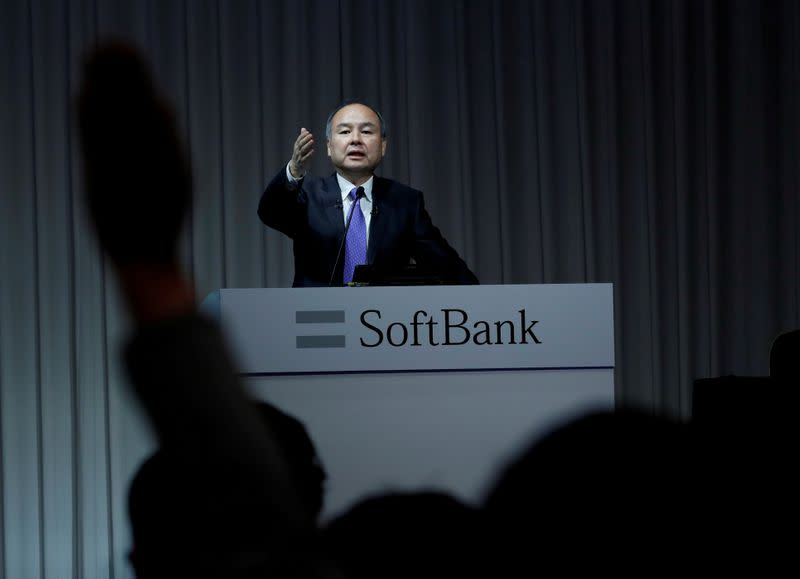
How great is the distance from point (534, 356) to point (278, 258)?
106 inches

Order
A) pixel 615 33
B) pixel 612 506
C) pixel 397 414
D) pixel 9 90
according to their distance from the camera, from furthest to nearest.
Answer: pixel 615 33, pixel 9 90, pixel 397 414, pixel 612 506

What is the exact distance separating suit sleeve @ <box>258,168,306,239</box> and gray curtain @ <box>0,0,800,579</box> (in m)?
1.73

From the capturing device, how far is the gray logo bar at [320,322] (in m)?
1.56

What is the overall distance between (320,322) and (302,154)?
67cm

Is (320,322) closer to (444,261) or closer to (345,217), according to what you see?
(444,261)

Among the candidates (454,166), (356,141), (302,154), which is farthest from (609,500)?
(454,166)

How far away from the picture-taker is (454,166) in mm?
4258

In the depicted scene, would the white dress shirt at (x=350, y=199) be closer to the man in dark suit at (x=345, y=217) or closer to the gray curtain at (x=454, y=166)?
the man in dark suit at (x=345, y=217)

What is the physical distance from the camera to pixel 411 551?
30cm

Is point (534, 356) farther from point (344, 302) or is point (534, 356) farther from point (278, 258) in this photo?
point (278, 258)

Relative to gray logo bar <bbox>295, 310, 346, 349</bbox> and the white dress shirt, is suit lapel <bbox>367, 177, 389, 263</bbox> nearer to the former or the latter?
the white dress shirt

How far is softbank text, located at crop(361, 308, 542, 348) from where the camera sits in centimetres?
157

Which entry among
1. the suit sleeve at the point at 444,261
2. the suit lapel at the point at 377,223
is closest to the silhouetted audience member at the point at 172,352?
the suit sleeve at the point at 444,261

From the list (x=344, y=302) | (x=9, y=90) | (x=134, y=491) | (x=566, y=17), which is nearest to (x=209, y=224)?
(x=9, y=90)
